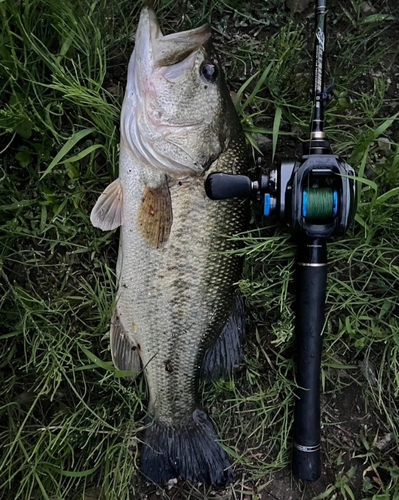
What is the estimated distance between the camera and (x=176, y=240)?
7.39ft

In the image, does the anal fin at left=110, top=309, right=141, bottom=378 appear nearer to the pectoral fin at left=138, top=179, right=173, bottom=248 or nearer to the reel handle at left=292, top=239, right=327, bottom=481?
the pectoral fin at left=138, top=179, right=173, bottom=248

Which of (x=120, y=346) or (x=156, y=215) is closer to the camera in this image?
(x=156, y=215)

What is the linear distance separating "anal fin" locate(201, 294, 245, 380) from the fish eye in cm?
97

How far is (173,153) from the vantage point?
220cm

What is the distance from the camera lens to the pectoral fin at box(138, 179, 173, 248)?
223 centimetres

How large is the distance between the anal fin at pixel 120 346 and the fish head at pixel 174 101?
0.74 m

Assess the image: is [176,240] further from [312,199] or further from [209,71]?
[209,71]

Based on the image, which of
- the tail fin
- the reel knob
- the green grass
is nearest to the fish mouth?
the green grass

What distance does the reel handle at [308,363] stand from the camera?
2.31m

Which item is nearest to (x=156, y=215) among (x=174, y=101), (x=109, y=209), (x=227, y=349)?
(x=109, y=209)

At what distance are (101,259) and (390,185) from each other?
1.42m

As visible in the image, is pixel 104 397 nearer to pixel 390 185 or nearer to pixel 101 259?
pixel 101 259

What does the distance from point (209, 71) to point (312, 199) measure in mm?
674

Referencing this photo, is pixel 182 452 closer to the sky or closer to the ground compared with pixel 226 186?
closer to the ground
